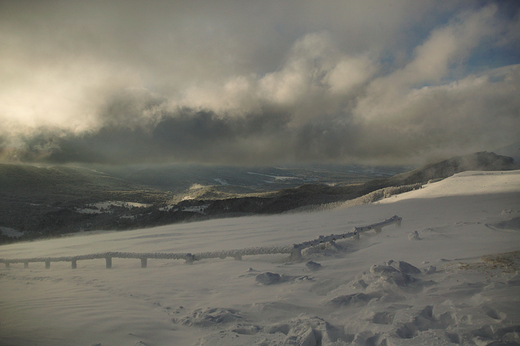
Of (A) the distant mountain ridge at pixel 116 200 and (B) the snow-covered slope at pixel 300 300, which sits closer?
(B) the snow-covered slope at pixel 300 300

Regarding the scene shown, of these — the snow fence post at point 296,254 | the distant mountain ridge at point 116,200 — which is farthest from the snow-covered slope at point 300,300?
the distant mountain ridge at point 116,200

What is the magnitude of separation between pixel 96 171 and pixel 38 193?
16.2 meters

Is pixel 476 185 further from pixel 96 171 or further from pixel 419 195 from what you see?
pixel 96 171

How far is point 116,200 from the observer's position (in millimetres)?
25297

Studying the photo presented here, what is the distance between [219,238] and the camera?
39.2ft

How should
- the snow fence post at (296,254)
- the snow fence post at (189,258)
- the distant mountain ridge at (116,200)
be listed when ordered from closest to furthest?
1. the snow fence post at (296,254)
2. the snow fence post at (189,258)
3. the distant mountain ridge at (116,200)

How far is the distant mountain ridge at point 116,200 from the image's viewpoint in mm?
11631

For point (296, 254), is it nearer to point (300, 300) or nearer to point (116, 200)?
point (300, 300)

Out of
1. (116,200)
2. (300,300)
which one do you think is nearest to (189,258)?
(300,300)

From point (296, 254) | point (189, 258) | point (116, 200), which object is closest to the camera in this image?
point (296, 254)

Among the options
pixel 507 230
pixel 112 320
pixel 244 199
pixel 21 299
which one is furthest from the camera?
pixel 244 199

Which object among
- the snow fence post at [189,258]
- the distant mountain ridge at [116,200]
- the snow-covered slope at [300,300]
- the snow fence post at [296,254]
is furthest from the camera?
the distant mountain ridge at [116,200]

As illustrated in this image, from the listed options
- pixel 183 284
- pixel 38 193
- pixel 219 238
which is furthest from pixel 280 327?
pixel 38 193

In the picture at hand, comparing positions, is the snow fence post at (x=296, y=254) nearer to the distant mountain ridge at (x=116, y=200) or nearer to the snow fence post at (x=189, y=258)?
the snow fence post at (x=189, y=258)
